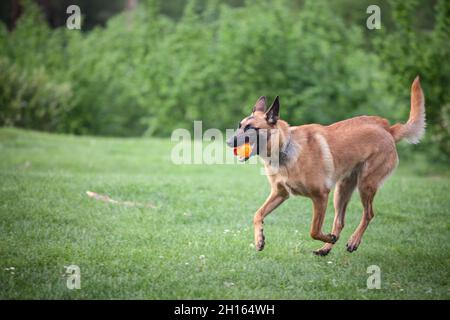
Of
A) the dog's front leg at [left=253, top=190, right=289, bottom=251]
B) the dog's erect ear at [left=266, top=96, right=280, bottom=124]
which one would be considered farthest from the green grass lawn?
the dog's erect ear at [left=266, top=96, right=280, bottom=124]

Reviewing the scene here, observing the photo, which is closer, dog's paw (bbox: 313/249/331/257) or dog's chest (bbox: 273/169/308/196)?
dog's chest (bbox: 273/169/308/196)

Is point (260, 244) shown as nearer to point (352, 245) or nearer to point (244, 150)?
point (244, 150)

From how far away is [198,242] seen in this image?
291 inches

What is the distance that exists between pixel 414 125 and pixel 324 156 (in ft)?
5.23

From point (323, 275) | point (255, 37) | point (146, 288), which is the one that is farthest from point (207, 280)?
point (255, 37)

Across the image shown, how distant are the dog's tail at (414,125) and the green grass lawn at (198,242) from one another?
55.9 inches

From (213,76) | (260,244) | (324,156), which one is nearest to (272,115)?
(324,156)

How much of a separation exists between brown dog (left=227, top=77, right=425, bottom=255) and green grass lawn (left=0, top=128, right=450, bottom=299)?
1.81 ft

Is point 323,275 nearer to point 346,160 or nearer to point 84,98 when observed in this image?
point 346,160

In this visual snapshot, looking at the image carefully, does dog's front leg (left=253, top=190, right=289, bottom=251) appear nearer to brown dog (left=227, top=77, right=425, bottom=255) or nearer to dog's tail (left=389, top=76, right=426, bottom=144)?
brown dog (left=227, top=77, right=425, bottom=255)

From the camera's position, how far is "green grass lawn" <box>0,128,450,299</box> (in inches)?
233

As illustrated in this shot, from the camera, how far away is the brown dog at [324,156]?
6.71 meters
